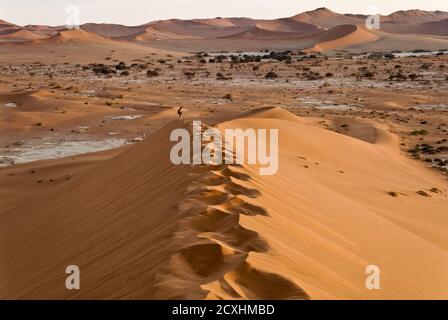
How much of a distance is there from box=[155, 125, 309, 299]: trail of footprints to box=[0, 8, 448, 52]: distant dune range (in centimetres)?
6389

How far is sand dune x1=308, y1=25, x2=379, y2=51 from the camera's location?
7244 cm

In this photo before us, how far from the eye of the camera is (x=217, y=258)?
393cm

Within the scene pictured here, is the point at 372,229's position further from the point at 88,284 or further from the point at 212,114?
the point at 212,114

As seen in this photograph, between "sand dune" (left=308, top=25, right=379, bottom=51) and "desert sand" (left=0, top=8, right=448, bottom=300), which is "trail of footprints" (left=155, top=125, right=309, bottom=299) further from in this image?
"sand dune" (left=308, top=25, right=379, bottom=51)

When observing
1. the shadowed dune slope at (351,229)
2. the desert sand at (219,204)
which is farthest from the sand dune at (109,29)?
the shadowed dune slope at (351,229)

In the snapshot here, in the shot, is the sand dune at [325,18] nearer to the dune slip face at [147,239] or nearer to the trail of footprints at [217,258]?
the dune slip face at [147,239]

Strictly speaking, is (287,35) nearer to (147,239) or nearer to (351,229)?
(351,229)

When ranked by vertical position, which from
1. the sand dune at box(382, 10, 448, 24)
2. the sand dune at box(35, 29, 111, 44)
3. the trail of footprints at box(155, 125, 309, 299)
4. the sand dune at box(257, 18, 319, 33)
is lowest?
the trail of footprints at box(155, 125, 309, 299)

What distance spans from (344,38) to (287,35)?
906 inches

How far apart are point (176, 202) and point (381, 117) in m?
16.7

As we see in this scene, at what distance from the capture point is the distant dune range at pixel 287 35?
7275cm

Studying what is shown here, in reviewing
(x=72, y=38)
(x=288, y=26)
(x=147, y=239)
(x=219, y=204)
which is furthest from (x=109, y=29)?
(x=147, y=239)

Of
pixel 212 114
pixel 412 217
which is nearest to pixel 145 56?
pixel 212 114

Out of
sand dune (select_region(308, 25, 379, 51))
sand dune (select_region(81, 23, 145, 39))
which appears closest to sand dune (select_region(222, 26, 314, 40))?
sand dune (select_region(308, 25, 379, 51))
